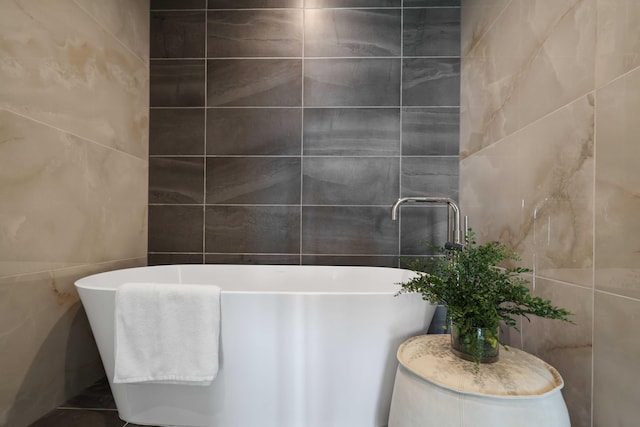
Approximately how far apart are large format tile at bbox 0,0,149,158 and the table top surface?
63.7 inches

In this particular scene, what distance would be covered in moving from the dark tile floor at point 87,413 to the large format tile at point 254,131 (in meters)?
1.37

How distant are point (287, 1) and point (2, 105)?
1563 millimetres

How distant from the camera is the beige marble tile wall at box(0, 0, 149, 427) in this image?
1.17 m

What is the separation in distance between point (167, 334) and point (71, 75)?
1.22m

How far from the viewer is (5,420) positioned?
1.16 m

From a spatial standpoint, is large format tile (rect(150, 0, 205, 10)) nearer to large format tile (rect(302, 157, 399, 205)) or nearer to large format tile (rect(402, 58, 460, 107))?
large format tile (rect(302, 157, 399, 205))

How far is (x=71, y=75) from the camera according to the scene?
144 cm

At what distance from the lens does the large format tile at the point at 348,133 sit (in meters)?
2.00

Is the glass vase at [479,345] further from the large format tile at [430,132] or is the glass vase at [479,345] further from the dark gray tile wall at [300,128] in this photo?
the large format tile at [430,132]

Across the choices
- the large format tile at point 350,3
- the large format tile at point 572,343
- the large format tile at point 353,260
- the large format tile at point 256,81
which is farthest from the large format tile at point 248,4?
the large format tile at point 572,343

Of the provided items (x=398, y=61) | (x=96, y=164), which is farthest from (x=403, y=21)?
(x=96, y=164)

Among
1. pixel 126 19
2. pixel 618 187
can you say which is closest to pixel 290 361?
pixel 618 187

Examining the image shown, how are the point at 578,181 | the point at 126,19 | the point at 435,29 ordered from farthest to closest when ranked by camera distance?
1. the point at 435,29
2. the point at 126,19
3. the point at 578,181

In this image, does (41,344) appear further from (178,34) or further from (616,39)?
(616,39)
